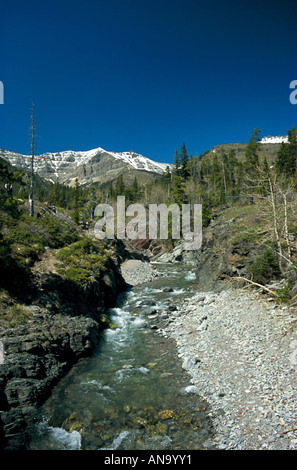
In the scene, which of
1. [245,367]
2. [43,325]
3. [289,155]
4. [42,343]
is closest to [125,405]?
[42,343]

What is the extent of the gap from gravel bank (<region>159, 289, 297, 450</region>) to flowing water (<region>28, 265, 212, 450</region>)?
65 centimetres

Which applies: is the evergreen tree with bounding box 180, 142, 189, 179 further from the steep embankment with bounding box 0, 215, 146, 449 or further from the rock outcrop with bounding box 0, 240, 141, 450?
the rock outcrop with bounding box 0, 240, 141, 450

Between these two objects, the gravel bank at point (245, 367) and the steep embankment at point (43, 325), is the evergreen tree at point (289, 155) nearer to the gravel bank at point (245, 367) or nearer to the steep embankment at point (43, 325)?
the gravel bank at point (245, 367)

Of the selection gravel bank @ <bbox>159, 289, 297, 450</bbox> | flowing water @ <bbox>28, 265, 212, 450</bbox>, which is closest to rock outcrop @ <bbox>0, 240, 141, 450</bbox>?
flowing water @ <bbox>28, 265, 212, 450</bbox>

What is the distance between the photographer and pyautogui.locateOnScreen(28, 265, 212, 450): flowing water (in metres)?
6.65

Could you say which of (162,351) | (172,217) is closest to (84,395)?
(162,351)

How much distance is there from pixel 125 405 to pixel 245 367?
470cm

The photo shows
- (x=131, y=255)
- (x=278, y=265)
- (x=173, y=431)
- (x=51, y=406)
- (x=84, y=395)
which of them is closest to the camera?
(x=173, y=431)

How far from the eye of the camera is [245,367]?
354 inches

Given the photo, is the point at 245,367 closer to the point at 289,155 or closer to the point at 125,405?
the point at 125,405

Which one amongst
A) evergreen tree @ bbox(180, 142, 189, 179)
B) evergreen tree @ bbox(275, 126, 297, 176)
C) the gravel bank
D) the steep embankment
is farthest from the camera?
evergreen tree @ bbox(180, 142, 189, 179)

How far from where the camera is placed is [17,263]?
1429 cm

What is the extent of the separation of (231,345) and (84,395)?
21.7 ft
